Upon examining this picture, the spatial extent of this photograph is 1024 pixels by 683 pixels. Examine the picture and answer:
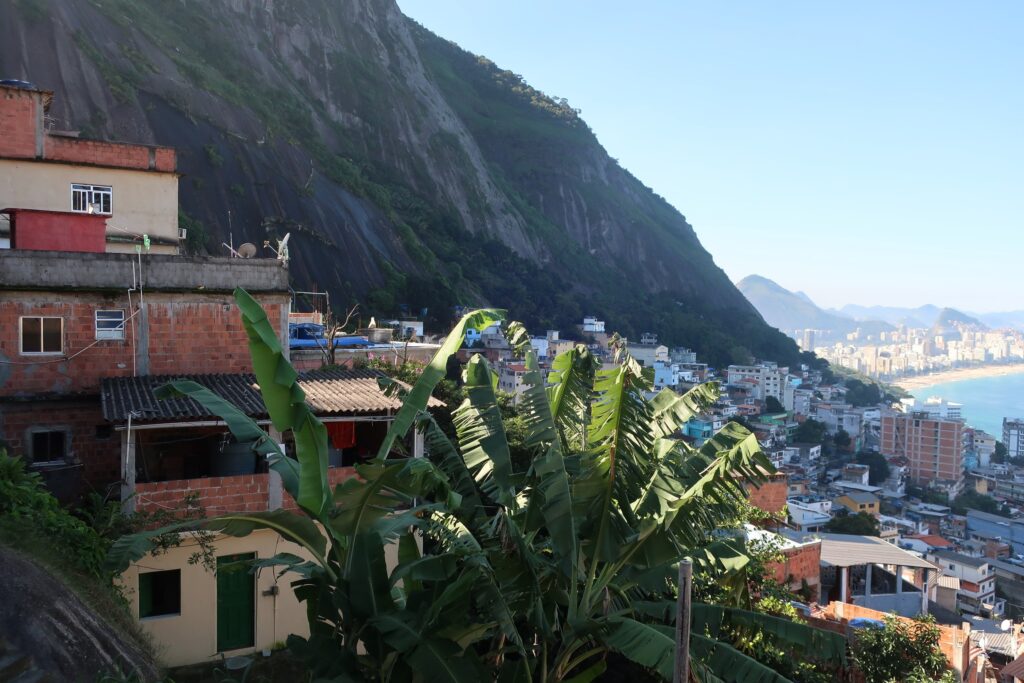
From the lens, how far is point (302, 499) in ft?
16.6

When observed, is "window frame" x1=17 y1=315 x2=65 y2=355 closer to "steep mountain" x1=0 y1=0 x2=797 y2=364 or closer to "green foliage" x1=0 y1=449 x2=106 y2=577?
"green foliage" x1=0 y1=449 x2=106 y2=577

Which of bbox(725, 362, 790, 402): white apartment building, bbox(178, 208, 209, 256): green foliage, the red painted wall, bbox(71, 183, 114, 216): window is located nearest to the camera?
the red painted wall

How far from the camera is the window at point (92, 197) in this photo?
13.6 m

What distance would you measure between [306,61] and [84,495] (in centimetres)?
6284

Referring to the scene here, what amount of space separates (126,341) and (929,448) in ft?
259

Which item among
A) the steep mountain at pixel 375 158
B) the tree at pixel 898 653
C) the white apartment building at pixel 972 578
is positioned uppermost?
the steep mountain at pixel 375 158

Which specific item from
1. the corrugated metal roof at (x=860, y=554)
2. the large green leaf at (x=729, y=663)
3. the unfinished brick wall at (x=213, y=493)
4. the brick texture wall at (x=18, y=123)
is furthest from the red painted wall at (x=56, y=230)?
Answer: the corrugated metal roof at (x=860, y=554)

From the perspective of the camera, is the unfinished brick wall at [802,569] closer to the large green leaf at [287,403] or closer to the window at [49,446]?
the large green leaf at [287,403]

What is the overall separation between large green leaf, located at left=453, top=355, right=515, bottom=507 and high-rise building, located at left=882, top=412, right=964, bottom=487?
7369 cm

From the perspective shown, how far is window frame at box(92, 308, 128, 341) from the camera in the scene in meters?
9.08

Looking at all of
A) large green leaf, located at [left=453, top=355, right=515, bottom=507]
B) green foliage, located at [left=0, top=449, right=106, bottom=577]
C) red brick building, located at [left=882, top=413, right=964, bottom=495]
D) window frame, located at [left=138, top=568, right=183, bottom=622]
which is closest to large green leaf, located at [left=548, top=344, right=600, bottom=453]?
large green leaf, located at [left=453, top=355, right=515, bottom=507]

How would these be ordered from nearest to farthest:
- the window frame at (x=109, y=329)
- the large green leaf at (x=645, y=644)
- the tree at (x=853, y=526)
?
the large green leaf at (x=645, y=644) → the window frame at (x=109, y=329) → the tree at (x=853, y=526)

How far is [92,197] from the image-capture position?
1378cm

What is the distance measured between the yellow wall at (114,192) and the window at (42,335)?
16.7ft
